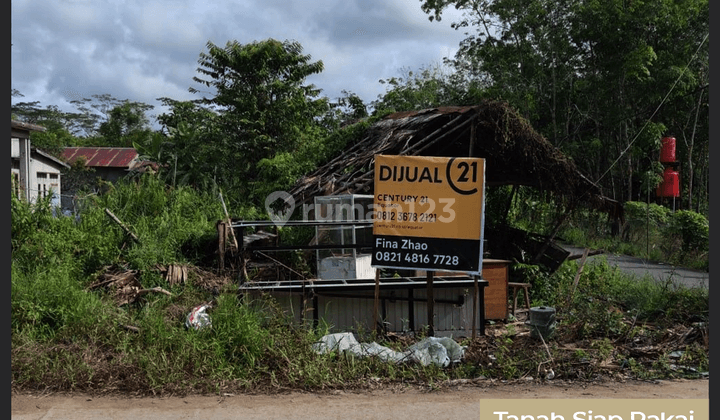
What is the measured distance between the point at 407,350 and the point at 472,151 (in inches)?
204

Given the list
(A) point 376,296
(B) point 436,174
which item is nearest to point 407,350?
(A) point 376,296

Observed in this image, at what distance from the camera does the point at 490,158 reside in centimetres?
1295

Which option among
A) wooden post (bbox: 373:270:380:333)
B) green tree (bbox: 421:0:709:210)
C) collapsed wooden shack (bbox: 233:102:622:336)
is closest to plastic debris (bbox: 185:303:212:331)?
collapsed wooden shack (bbox: 233:102:622:336)

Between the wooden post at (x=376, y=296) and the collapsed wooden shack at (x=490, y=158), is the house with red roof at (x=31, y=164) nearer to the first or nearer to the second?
the collapsed wooden shack at (x=490, y=158)

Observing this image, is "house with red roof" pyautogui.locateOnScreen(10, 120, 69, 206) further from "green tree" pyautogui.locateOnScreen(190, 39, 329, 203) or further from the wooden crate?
the wooden crate

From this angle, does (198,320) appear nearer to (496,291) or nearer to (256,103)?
(496,291)

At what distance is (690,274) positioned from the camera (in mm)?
16125

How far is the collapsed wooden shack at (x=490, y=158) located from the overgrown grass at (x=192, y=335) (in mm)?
2067

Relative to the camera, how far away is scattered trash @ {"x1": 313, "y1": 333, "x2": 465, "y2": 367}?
23.6 feet

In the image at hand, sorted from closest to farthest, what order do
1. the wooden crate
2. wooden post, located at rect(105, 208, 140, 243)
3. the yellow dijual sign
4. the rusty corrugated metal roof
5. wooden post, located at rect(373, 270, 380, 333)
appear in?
the yellow dijual sign < wooden post, located at rect(373, 270, 380, 333) < the wooden crate < wooden post, located at rect(105, 208, 140, 243) < the rusty corrugated metal roof

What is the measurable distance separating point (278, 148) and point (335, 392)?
1697 centimetres

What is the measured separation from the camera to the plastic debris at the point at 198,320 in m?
7.70

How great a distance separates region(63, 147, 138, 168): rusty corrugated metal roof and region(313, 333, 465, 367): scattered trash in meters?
31.5

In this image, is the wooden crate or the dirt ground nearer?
the dirt ground
